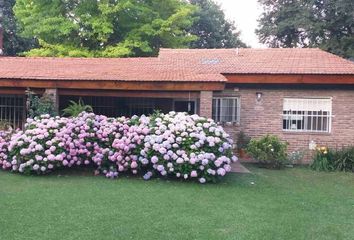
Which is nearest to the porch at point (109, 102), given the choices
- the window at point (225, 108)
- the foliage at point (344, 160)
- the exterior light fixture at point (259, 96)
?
the window at point (225, 108)

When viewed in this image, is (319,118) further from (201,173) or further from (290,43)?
(290,43)

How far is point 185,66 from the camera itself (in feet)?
47.4

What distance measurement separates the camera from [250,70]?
13.6 meters

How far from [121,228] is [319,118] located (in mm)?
9498

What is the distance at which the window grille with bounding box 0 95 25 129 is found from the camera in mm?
14031

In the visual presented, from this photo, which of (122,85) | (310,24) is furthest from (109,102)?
(310,24)

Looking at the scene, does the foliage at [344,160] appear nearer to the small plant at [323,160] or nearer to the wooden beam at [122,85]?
the small plant at [323,160]

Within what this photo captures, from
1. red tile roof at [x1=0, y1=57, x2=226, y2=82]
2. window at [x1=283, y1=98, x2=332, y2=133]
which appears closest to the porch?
red tile roof at [x1=0, y1=57, x2=226, y2=82]

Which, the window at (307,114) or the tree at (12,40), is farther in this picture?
the tree at (12,40)

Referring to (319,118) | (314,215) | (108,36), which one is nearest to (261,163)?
(319,118)

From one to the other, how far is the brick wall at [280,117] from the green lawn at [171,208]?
3492 mm

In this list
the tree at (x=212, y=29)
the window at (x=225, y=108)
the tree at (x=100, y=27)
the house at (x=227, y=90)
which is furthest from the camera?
the tree at (x=212, y=29)

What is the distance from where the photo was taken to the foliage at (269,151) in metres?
12.1

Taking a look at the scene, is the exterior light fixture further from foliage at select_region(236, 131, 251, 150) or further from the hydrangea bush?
the hydrangea bush
